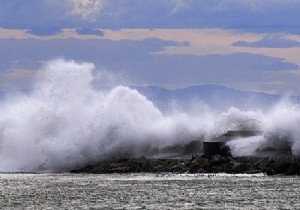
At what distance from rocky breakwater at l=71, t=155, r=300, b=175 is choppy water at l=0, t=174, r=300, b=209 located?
9.71 feet

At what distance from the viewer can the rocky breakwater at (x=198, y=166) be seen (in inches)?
2822

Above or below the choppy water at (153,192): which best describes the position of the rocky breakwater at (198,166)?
above

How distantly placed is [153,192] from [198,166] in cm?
1945

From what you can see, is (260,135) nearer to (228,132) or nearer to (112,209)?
(228,132)

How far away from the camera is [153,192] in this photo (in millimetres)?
56500

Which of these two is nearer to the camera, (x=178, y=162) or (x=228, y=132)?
(x=178, y=162)

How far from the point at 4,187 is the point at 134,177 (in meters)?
11.3

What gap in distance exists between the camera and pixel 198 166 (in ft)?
248

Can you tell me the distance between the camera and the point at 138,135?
92.8m

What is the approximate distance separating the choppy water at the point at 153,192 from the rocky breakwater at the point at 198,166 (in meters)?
2.96

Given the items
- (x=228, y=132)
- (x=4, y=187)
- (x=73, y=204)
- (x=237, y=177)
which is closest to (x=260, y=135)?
(x=228, y=132)

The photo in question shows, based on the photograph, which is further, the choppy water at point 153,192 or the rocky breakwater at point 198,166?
the rocky breakwater at point 198,166

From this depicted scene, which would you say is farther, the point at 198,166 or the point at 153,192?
the point at 198,166

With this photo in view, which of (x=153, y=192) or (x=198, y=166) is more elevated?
(x=198, y=166)
